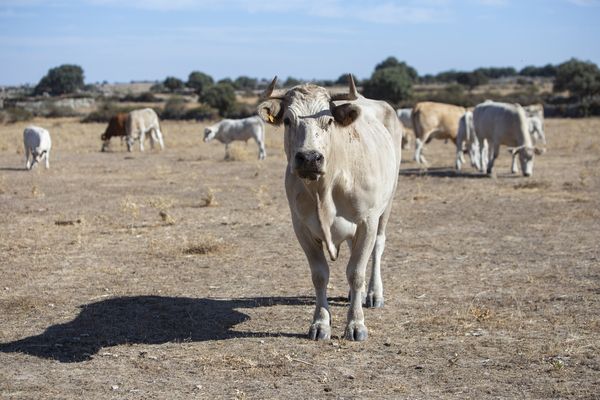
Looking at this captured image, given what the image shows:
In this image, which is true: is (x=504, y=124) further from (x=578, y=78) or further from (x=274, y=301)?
(x=578, y=78)

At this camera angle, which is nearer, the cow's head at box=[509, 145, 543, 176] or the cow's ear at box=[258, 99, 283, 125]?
the cow's ear at box=[258, 99, 283, 125]

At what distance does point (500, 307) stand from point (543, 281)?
4.36ft

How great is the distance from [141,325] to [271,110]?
2.44m

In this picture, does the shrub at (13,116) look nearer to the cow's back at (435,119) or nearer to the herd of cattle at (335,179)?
the cow's back at (435,119)

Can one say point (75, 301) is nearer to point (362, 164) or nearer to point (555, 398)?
point (362, 164)

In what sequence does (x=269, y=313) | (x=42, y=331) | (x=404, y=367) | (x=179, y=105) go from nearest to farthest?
(x=404, y=367) → (x=42, y=331) → (x=269, y=313) → (x=179, y=105)

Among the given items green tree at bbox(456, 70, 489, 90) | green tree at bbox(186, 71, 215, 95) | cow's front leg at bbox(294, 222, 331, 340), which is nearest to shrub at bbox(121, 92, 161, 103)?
green tree at bbox(186, 71, 215, 95)

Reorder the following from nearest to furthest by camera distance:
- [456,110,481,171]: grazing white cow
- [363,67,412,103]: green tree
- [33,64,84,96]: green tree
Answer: [456,110,481,171]: grazing white cow < [363,67,412,103]: green tree < [33,64,84,96]: green tree

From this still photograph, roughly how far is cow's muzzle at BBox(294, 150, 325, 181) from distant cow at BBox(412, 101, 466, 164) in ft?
61.2

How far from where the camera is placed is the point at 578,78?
60.7 meters

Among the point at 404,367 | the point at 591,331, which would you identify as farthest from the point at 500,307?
the point at 404,367

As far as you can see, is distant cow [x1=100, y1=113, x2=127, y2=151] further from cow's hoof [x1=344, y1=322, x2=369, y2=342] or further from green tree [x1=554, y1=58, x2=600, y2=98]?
green tree [x1=554, y1=58, x2=600, y2=98]

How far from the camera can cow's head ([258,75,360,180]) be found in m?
6.15

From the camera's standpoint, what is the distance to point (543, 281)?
357 inches
